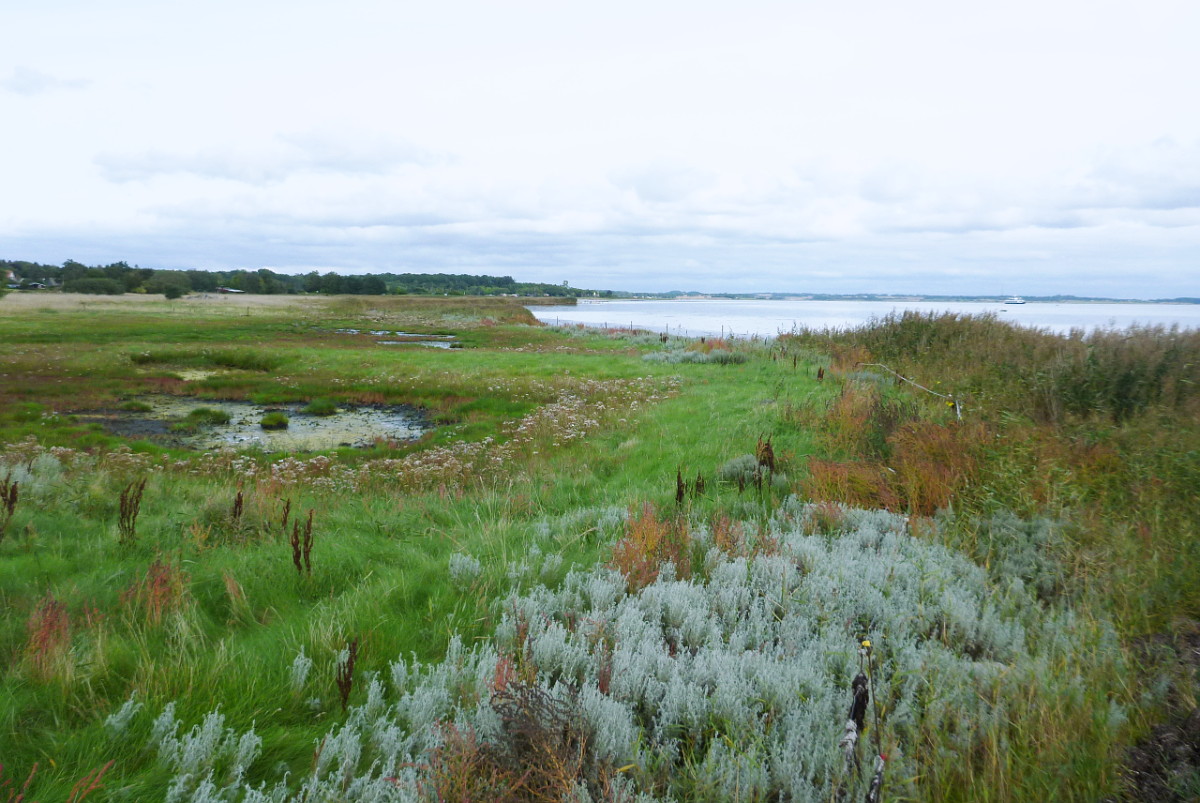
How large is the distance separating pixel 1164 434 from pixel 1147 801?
240 inches

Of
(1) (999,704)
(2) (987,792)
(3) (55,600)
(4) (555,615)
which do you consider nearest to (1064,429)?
(1) (999,704)

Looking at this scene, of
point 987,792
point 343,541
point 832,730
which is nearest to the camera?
point 987,792

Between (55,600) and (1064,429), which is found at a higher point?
(1064,429)

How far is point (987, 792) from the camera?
2.51 meters

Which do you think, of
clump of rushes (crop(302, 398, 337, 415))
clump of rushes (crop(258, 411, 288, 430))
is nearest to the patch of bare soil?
clump of rushes (crop(258, 411, 288, 430))

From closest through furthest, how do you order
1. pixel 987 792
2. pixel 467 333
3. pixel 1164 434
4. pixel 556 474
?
pixel 987 792
pixel 1164 434
pixel 556 474
pixel 467 333

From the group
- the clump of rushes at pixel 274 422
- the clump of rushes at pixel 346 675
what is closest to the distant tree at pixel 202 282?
the clump of rushes at pixel 274 422

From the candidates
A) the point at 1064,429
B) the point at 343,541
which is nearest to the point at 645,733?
the point at 343,541

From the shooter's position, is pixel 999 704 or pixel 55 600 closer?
pixel 999 704

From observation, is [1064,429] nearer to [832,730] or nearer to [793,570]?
[793,570]

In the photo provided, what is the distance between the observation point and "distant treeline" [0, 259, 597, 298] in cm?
9244

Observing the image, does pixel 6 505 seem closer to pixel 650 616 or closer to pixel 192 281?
pixel 650 616

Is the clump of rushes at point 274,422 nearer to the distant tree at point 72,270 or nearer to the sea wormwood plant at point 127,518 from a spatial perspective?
the sea wormwood plant at point 127,518

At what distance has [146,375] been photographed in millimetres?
24266
